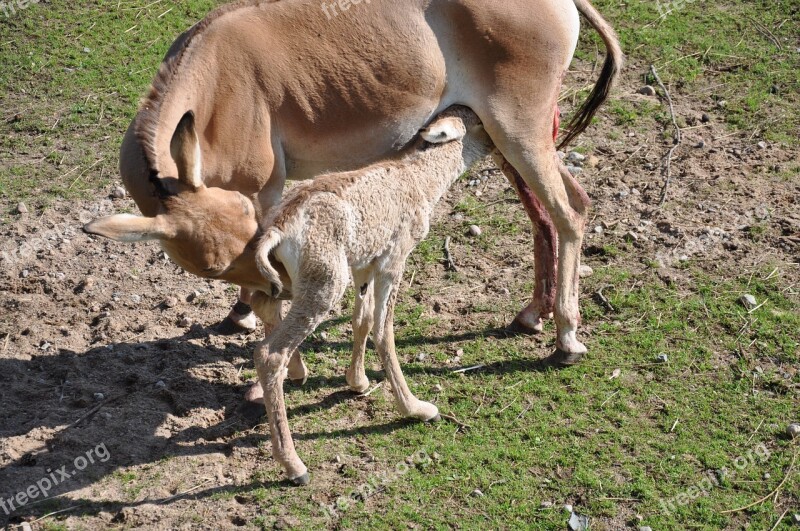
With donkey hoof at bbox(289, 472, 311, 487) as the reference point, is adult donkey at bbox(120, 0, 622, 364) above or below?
above

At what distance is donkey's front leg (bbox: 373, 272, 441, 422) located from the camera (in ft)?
17.6

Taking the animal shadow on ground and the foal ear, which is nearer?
the animal shadow on ground

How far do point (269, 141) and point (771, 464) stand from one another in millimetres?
3815

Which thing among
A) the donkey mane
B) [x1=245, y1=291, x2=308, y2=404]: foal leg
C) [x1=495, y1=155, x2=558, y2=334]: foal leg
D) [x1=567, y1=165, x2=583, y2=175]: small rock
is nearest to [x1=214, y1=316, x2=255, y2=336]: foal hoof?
[x1=245, y1=291, x2=308, y2=404]: foal leg

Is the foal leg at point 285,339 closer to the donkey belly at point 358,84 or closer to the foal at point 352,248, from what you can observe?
the foal at point 352,248

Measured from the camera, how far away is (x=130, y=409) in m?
5.70

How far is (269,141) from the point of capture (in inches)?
215

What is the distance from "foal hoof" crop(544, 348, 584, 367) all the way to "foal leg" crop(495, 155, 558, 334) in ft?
1.19

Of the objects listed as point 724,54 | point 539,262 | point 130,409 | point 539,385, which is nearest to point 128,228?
point 130,409

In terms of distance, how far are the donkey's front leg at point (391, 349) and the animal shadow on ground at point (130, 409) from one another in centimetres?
18

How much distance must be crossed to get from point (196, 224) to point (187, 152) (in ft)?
1.36

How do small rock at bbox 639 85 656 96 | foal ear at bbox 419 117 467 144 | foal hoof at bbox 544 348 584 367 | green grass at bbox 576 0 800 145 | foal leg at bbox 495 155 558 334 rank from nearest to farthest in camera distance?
foal ear at bbox 419 117 467 144 < foal hoof at bbox 544 348 584 367 < foal leg at bbox 495 155 558 334 < green grass at bbox 576 0 800 145 < small rock at bbox 639 85 656 96

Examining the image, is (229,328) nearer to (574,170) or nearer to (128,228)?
(128,228)

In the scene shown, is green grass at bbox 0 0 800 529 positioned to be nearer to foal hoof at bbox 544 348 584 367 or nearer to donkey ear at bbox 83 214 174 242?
foal hoof at bbox 544 348 584 367
